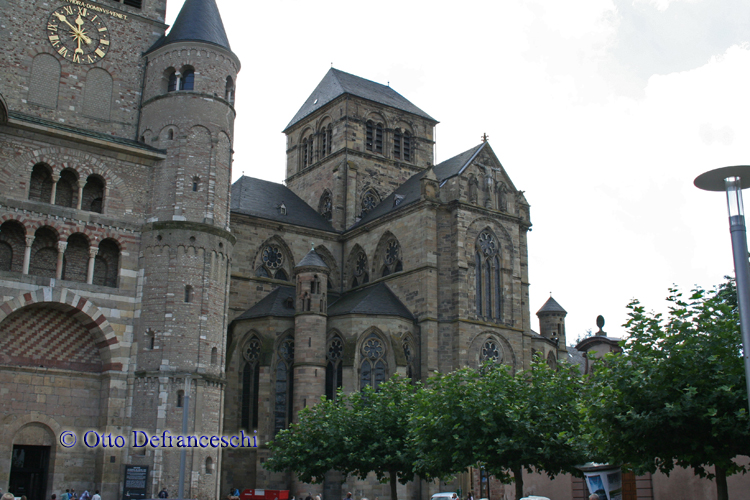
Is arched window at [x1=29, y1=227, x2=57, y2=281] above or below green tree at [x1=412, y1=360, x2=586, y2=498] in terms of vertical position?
above

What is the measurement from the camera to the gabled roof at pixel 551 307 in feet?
185

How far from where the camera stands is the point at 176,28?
39938mm

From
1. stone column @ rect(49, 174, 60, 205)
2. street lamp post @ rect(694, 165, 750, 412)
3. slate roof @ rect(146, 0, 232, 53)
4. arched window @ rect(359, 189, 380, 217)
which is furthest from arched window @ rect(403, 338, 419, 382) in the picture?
street lamp post @ rect(694, 165, 750, 412)

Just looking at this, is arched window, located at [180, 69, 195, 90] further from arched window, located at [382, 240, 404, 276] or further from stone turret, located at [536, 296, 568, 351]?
stone turret, located at [536, 296, 568, 351]

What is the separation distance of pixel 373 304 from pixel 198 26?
16.8 metres

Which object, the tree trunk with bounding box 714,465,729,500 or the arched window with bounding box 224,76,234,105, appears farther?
the arched window with bounding box 224,76,234,105

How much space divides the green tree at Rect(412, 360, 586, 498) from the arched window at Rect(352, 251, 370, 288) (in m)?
22.1

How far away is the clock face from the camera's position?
123ft

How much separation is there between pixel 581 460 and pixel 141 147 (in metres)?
23.4

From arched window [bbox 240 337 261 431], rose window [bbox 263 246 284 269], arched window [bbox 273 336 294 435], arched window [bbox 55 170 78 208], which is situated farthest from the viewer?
rose window [bbox 263 246 284 269]

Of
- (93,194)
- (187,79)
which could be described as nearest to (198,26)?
(187,79)

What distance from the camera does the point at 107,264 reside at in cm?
3544

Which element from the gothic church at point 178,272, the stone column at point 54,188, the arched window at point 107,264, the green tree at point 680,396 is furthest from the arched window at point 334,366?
the green tree at point 680,396

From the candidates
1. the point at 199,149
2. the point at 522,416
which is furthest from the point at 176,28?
the point at 522,416
